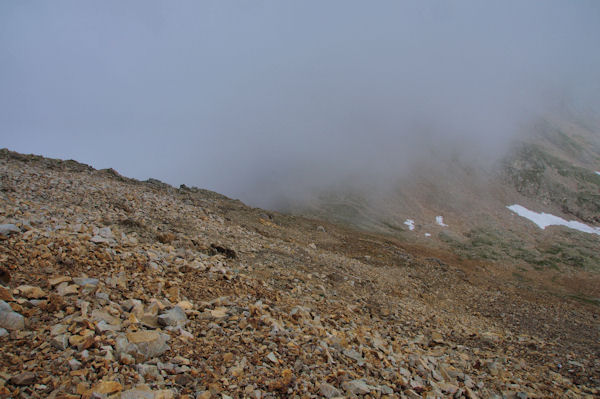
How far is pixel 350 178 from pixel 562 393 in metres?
66.8

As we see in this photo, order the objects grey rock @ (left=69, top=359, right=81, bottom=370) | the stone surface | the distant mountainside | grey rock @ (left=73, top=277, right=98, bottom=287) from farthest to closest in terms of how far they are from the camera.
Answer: the distant mountainside → grey rock @ (left=73, top=277, right=98, bottom=287) → grey rock @ (left=69, top=359, right=81, bottom=370) → the stone surface

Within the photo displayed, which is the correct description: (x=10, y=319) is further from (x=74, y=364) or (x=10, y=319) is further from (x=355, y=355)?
(x=355, y=355)

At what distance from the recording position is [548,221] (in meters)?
65.0

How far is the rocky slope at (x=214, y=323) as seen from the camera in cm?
563

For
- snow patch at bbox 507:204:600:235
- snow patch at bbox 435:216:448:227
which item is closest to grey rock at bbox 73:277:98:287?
snow patch at bbox 435:216:448:227

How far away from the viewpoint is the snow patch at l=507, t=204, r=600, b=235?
210 feet

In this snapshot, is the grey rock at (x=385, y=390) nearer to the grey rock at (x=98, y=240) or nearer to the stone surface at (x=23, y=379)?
the stone surface at (x=23, y=379)

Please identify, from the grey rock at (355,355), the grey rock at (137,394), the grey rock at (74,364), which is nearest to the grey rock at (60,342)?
the grey rock at (74,364)

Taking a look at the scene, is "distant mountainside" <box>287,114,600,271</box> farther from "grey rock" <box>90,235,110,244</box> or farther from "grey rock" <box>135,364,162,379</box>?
"grey rock" <box>135,364,162,379</box>

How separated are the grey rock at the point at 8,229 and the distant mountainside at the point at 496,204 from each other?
43001mm

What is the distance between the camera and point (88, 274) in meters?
8.07

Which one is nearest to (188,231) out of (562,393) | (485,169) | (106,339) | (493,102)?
(106,339)

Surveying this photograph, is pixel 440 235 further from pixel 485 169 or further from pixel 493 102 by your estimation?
pixel 493 102

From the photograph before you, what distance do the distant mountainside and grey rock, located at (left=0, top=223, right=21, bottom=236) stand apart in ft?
141
